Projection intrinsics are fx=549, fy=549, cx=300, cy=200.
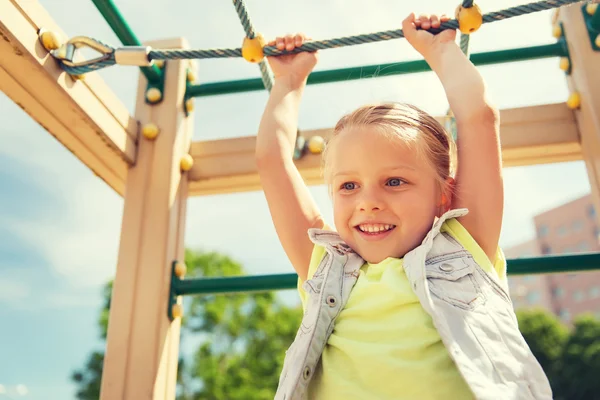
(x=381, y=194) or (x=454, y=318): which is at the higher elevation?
(x=381, y=194)

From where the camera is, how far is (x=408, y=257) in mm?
956

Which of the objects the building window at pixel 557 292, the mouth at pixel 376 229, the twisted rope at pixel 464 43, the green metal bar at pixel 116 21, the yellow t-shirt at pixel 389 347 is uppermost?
the building window at pixel 557 292

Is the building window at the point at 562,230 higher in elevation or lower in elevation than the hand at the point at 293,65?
higher

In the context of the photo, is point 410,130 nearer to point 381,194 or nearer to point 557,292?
point 381,194

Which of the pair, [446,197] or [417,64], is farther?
[417,64]

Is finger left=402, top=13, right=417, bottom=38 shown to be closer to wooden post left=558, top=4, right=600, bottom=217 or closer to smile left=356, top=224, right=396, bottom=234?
smile left=356, top=224, right=396, bottom=234

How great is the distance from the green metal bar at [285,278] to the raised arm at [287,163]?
1.18 ft

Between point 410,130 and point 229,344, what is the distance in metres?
12.3

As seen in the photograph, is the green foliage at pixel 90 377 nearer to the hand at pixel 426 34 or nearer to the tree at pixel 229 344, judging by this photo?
the tree at pixel 229 344

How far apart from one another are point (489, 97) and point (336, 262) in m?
0.42

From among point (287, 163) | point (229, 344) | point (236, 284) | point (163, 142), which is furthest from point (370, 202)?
point (229, 344)

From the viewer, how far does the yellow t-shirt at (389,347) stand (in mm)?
825

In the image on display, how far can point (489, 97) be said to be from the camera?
104 centimetres

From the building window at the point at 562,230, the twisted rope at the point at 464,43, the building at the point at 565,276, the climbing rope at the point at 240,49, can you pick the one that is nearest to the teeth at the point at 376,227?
the climbing rope at the point at 240,49
